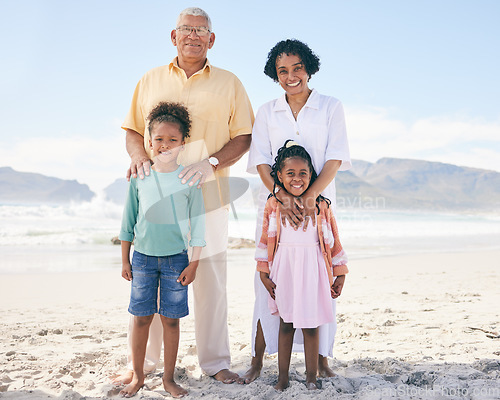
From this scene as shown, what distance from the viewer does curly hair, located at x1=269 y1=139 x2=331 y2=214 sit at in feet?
8.52

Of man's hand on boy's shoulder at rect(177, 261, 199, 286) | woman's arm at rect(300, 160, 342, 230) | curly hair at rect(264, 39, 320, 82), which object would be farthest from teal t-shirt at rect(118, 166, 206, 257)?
curly hair at rect(264, 39, 320, 82)

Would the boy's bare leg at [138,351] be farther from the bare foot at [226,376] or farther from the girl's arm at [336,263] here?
the girl's arm at [336,263]

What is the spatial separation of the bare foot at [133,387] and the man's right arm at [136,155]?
4.20 feet

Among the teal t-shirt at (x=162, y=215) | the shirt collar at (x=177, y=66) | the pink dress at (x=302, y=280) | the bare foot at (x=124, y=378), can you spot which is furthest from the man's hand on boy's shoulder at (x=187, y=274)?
the shirt collar at (x=177, y=66)

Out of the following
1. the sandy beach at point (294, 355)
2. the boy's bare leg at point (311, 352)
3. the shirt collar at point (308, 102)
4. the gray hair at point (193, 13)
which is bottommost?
the sandy beach at point (294, 355)

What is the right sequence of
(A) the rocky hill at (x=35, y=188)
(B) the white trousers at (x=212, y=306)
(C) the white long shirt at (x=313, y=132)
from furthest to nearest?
(A) the rocky hill at (x=35, y=188), (B) the white trousers at (x=212, y=306), (C) the white long shirt at (x=313, y=132)

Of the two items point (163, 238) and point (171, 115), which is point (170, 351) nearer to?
point (163, 238)

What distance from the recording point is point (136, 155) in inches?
113

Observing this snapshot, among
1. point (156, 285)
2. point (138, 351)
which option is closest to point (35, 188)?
point (138, 351)

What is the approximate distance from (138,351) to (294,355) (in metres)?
1.35

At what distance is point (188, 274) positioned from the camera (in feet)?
8.63

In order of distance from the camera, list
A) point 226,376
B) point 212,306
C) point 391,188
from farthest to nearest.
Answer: point 391,188, point 212,306, point 226,376

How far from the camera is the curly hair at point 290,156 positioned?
2.60 metres

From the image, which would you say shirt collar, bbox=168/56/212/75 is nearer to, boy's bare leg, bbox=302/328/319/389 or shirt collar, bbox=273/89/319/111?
shirt collar, bbox=273/89/319/111
